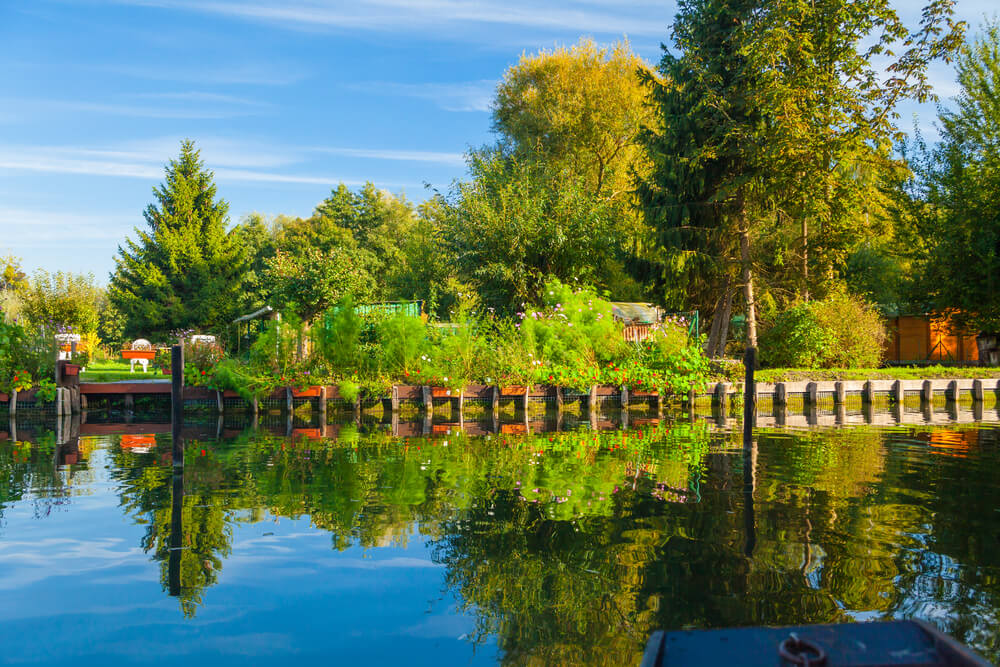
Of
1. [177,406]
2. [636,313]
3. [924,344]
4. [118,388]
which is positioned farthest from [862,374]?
[118,388]

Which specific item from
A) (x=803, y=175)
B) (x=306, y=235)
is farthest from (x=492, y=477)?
(x=306, y=235)

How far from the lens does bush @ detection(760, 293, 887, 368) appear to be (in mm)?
23203

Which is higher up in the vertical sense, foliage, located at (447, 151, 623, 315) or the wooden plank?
foliage, located at (447, 151, 623, 315)

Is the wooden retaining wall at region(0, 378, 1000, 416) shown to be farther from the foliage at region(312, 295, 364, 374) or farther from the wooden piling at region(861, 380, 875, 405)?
the foliage at region(312, 295, 364, 374)

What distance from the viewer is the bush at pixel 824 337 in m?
23.2

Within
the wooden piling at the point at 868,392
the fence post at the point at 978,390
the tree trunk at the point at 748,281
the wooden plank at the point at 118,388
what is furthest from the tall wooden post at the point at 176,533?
the fence post at the point at 978,390

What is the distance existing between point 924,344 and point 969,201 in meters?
10.9

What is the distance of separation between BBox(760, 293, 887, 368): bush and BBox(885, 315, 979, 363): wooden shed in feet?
30.9

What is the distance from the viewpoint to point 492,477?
9.74m

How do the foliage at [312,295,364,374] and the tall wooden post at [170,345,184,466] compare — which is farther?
the foliage at [312,295,364,374]

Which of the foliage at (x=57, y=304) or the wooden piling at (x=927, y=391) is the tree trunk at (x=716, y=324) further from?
the foliage at (x=57, y=304)

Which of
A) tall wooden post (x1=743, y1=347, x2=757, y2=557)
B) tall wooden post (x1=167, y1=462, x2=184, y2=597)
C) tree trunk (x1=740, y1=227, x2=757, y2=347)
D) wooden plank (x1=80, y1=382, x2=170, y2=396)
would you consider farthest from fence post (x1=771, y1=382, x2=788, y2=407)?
wooden plank (x1=80, y1=382, x2=170, y2=396)

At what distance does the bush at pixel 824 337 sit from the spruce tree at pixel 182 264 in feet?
91.6

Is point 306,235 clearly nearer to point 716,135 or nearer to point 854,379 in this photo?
point 716,135
